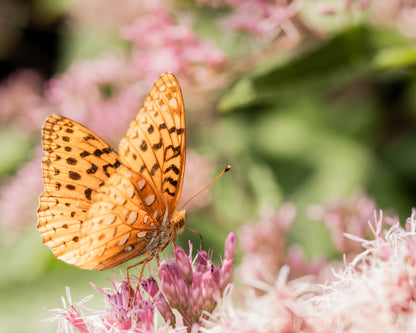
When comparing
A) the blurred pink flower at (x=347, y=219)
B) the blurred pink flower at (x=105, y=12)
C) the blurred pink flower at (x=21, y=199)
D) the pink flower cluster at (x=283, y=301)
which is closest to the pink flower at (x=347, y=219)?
the blurred pink flower at (x=347, y=219)

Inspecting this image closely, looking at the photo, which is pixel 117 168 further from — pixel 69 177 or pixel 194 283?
pixel 194 283

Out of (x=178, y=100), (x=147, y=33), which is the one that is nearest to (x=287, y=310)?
(x=178, y=100)

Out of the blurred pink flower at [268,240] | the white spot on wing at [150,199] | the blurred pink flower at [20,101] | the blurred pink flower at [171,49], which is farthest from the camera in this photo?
the blurred pink flower at [20,101]

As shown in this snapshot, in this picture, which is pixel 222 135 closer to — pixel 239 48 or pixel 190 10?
pixel 239 48

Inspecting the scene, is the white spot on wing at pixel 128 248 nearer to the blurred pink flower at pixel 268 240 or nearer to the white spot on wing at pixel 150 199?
the white spot on wing at pixel 150 199

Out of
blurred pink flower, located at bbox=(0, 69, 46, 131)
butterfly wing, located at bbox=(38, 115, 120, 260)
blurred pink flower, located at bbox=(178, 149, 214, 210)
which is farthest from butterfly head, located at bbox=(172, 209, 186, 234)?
blurred pink flower, located at bbox=(0, 69, 46, 131)

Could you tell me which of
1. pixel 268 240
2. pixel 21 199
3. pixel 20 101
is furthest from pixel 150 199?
pixel 20 101
